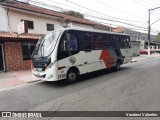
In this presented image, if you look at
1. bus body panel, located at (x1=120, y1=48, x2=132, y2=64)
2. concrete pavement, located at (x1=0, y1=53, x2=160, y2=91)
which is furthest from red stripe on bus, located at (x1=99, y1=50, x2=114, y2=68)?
concrete pavement, located at (x1=0, y1=53, x2=160, y2=91)

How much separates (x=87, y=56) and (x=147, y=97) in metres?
4.49

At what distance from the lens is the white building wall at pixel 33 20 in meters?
15.3

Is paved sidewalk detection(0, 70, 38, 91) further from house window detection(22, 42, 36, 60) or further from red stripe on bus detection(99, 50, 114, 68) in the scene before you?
red stripe on bus detection(99, 50, 114, 68)

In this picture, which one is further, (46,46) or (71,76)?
(71,76)

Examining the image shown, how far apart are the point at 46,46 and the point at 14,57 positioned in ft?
22.1

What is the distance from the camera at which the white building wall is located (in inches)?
603

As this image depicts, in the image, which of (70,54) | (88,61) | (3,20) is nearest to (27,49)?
(3,20)

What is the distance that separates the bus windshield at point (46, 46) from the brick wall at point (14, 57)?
19.2 ft

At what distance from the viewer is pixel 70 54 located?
791cm

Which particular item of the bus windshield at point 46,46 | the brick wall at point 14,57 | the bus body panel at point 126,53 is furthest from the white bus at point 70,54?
the brick wall at point 14,57

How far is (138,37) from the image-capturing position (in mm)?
58062

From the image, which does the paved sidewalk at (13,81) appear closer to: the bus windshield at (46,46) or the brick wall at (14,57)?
the bus windshield at (46,46)

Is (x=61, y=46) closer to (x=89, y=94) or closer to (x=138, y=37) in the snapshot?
(x=89, y=94)

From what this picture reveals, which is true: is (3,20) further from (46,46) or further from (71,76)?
(71,76)
